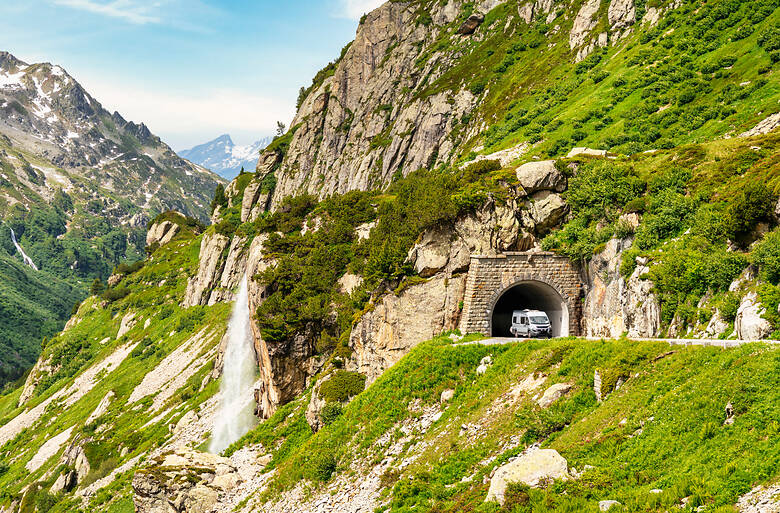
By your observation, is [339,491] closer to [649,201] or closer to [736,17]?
[649,201]

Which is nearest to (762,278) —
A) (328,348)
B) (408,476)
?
(408,476)

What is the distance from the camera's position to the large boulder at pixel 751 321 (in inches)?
758

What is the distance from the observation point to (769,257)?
20.9 metres

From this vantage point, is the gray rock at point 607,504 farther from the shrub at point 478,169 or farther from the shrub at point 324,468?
the shrub at point 478,169

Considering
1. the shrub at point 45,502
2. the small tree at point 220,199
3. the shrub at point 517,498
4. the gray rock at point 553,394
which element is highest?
the small tree at point 220,199

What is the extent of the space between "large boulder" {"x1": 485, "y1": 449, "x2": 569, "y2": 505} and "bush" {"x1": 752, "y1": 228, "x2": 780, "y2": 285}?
43.7 feet

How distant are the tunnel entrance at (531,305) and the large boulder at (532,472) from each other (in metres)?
20.6

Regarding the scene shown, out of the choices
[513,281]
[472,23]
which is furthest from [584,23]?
[513,281]

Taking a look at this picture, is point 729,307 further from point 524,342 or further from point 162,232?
point 162,232

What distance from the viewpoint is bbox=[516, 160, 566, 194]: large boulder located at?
3819cm

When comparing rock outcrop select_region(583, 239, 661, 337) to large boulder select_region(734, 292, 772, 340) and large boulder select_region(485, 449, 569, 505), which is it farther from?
large boulder select_region(485, 449, 569, 505)

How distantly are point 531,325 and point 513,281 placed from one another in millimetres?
3425

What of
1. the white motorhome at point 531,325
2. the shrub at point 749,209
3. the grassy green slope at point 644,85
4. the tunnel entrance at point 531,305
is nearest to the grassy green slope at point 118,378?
the tunnel entrance at point 531,305

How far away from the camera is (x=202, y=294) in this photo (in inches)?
4063
